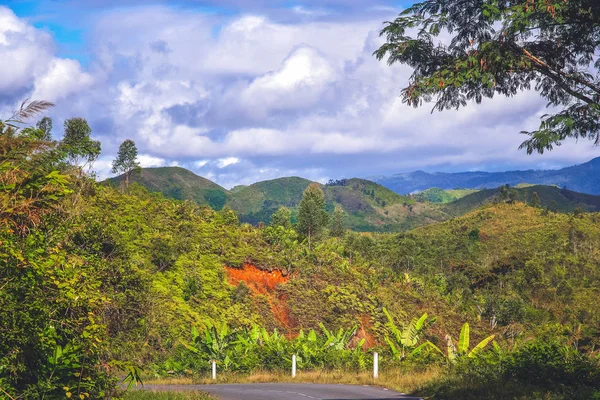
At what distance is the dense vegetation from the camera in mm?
8031

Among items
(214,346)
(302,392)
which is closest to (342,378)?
(302,392)

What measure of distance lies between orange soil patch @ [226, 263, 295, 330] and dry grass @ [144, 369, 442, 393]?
21.1 metres

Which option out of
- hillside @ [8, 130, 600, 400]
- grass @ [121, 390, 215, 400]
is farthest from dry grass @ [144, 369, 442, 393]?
grass @ [121, 390, 215, 400]

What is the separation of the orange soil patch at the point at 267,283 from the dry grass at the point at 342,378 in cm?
2110

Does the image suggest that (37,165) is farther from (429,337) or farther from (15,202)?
(429,337)

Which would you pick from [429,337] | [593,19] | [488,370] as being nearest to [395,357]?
[488,370]

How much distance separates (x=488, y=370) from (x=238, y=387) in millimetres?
7927

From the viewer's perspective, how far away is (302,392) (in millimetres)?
16828

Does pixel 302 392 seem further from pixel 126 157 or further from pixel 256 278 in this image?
pixel 126 157

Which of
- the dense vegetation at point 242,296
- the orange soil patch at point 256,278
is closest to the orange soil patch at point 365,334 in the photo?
the dense vegetation at point 242,296

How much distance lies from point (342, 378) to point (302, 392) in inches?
118

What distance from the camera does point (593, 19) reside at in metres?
11.5

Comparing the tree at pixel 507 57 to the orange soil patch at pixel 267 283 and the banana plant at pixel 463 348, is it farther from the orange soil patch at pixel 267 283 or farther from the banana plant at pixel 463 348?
the orange soil patch at pixel 267 283

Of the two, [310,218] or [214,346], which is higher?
[310,218]
